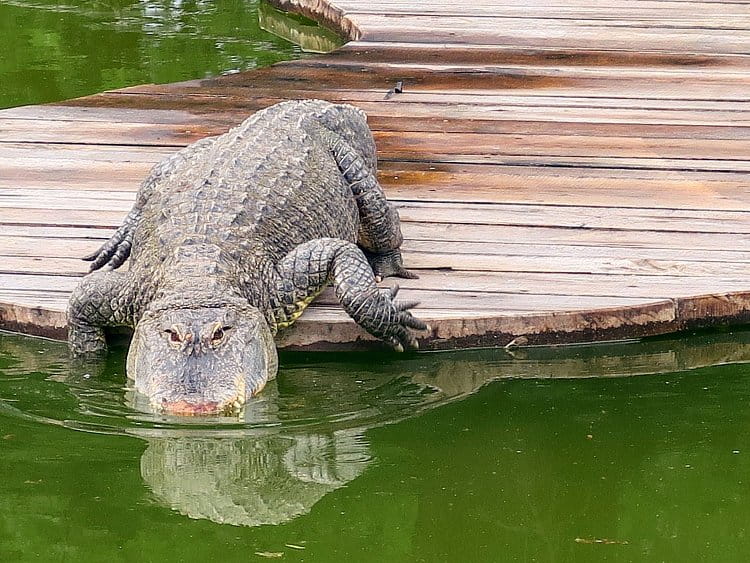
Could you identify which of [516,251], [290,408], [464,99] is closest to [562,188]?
[516,251]

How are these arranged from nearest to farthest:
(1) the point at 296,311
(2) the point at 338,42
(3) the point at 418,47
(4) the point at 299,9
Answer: (1) the point at 296,311 < (3) the point at 418,47 < (2) the point at 338,42 < (4) the point at 299,9

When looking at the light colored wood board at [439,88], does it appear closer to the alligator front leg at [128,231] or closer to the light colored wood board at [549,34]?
the light colored wood board at [549,34]

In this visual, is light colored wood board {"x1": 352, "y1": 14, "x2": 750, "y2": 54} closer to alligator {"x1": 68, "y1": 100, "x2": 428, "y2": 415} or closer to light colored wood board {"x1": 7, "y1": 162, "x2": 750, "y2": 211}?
light colored wood board {"x1": 7, "y1": 162, "x2": 750, "y2": 211}

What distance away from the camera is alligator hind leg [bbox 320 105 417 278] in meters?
4.37

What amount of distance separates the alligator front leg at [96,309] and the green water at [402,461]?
0.27ft

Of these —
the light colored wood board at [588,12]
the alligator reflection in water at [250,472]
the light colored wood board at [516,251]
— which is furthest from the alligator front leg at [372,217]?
the light colored wood board at [588,12]

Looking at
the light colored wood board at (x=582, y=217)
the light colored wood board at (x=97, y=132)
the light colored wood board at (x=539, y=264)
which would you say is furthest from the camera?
the light colored wood board at (x=97, y=132)

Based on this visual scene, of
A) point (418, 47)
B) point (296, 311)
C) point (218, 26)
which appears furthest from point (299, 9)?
point (296, 311)

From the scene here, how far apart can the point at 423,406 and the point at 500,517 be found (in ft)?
2.16

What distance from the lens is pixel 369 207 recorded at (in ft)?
14.6

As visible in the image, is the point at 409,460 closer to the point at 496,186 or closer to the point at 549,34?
the point at 496,186

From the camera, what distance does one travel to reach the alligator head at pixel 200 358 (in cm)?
344

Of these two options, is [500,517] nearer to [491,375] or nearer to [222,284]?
[491,375]

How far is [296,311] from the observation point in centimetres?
398
